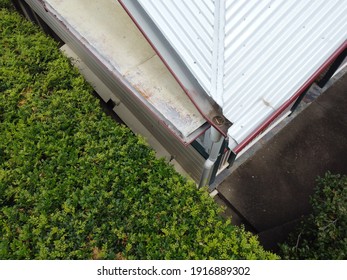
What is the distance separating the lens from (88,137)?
182 inches

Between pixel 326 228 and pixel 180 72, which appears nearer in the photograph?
pixel 180 72

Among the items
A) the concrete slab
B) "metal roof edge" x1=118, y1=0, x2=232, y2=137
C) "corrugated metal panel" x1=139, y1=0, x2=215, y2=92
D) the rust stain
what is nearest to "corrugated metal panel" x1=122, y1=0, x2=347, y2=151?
"corrugated metal panel" x1=139, y1=0, x2=215, y2=92

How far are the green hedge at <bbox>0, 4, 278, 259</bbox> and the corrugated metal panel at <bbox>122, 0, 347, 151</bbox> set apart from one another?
1.23 meters

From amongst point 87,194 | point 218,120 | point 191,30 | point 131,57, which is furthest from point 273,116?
point 87,194

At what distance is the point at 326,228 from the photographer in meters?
4.57

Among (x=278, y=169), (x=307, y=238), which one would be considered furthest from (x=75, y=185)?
(x=278, y=169)

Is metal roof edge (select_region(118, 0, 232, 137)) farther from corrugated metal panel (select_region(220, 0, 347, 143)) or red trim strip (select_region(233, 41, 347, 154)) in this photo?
red trim strip (select_region(233, 41, 347, 154))

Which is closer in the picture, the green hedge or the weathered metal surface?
the green hedge

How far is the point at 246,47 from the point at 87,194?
2.84 m

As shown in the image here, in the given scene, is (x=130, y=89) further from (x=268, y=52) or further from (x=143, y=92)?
(x=268, y=52)

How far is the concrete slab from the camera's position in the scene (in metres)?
6.67

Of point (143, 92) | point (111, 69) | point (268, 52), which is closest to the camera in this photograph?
point (268, 52)

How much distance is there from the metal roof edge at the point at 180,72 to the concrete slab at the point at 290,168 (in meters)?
3.23
